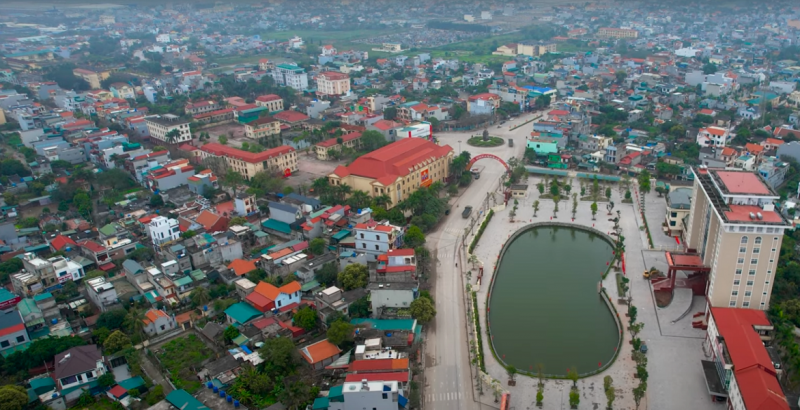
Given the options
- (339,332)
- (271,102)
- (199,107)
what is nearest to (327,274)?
(339,332)

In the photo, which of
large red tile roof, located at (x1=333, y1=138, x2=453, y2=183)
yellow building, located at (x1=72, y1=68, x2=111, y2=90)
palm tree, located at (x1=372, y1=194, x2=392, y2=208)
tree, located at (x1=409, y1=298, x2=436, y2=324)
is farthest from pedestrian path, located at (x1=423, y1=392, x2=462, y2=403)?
yellow building, located at (x1=72, y1=68, x2=111, y2=90)

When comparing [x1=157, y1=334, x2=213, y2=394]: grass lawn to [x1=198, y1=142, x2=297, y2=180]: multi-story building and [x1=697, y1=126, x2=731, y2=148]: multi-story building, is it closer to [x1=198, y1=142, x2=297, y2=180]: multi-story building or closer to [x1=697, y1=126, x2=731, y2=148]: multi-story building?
[x1=198, y1=142, x2=297, y2=180]: multi-story building

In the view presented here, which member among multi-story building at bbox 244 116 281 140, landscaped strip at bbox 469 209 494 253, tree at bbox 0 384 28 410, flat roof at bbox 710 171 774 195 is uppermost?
flat roof at bbox 710 171 774 195

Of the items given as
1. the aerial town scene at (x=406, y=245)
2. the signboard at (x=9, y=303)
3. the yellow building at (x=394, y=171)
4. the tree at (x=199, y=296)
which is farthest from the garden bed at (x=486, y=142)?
the signboard at (x=9, y=303)

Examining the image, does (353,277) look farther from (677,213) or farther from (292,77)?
(292,77)

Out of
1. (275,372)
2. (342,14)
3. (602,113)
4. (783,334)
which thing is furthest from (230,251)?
(342,14)

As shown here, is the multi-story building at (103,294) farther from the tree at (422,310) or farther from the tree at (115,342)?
the tree at (422,310)
